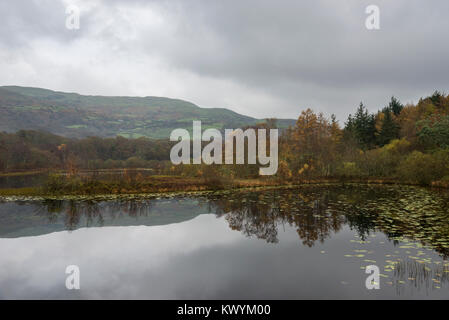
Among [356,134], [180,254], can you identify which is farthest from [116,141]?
[180,254]

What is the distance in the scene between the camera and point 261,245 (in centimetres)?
941

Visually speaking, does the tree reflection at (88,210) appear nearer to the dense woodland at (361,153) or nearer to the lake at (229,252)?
the lake at (229,252)

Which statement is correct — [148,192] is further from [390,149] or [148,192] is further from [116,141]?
[116,141]

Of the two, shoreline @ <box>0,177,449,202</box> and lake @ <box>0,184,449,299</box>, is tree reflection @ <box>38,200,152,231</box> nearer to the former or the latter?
lake @ <box>0,184,449,299</box>

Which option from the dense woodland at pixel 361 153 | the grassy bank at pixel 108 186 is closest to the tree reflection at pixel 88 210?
the grassy bank at pixel 108 186

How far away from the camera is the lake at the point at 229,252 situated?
20.2 ft

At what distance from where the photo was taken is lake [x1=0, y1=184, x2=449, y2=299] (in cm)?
616

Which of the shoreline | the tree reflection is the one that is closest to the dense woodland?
the shoreline

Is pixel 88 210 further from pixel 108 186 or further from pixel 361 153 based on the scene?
pixel 361 153

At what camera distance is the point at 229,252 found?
883cm

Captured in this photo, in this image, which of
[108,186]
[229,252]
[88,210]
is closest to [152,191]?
[108,186]

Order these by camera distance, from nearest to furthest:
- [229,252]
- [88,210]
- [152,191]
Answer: [229,252], [88,210], [152,191]

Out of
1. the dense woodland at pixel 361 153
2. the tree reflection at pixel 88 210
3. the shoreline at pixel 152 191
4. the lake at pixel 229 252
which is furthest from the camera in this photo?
the dense woodland at pixel 361 153
